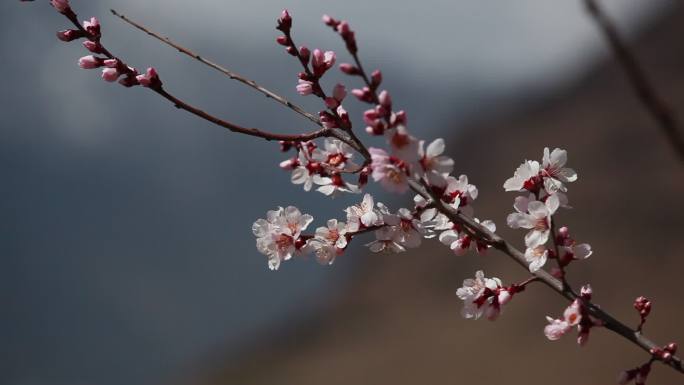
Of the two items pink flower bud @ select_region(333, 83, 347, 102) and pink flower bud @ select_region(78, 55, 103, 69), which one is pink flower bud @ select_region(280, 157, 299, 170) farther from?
pink flower bud @ select_region(78, 55, 103, 69)

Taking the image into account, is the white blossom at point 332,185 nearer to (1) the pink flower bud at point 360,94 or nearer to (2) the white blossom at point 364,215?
(2) the white blossom at point 364,215

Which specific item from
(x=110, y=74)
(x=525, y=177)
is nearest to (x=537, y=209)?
(x=525, y=177)

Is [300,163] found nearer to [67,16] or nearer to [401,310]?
[67,16]

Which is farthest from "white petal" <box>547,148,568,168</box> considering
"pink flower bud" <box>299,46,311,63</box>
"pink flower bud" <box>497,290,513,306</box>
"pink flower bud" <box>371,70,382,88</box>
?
"pink flower bud" <box>299,46,311,63</box>

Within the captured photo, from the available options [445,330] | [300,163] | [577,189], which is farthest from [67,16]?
[577,189]

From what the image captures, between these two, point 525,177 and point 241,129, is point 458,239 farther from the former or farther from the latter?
point 241,129

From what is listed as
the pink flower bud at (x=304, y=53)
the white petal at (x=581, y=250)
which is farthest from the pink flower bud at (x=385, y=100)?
the white petal at (x=581, y=250)
